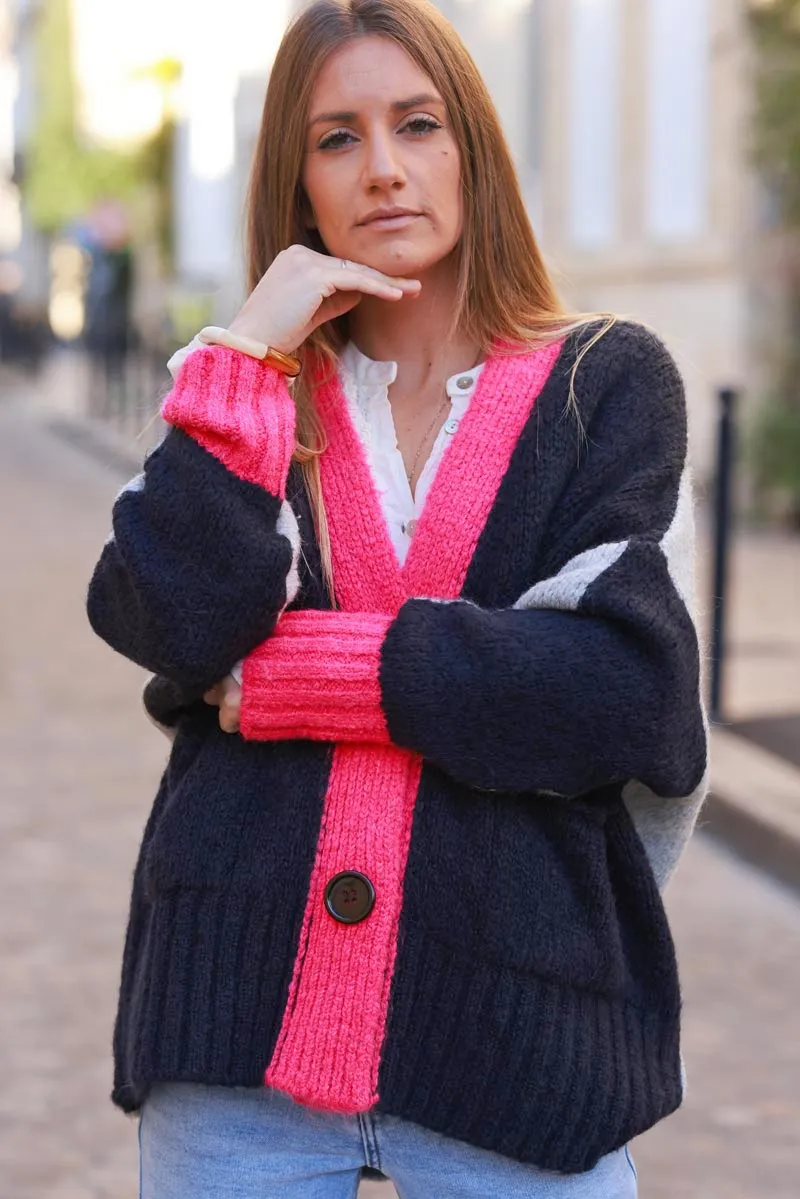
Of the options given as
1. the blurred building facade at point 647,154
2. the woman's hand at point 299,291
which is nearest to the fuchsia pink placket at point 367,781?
the woman's hand at point 299,291

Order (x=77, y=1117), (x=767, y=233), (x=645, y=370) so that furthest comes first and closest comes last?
(x=767, y=233) < (x=77, y=1117) < (x=645, y=370)

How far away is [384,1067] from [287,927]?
16 centimetres

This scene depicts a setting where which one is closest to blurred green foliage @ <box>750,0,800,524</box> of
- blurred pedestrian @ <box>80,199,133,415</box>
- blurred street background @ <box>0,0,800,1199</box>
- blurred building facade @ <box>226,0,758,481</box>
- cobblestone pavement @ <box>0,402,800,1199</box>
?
blurred street background @ <box>0,0,800,1199</box>

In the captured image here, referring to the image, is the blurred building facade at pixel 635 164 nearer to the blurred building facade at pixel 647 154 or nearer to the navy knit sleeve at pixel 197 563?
the blurred building facade at pixel 647 154

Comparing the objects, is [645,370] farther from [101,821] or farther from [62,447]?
[62,447]

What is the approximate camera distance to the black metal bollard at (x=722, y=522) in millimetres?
6570

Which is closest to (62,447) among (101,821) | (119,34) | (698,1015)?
(119,34)

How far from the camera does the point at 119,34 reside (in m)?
27.0

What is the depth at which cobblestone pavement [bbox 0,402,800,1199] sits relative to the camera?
141 inches

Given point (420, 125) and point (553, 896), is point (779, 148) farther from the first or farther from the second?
point (553, 896)

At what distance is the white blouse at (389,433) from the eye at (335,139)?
0.24m

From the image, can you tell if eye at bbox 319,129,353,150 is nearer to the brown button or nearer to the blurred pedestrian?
the brown button

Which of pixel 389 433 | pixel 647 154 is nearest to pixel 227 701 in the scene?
pixel 389 433

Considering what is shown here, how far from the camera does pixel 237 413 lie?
1.80 m
